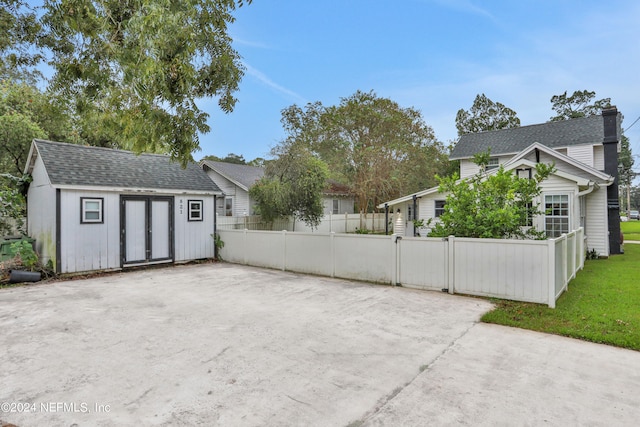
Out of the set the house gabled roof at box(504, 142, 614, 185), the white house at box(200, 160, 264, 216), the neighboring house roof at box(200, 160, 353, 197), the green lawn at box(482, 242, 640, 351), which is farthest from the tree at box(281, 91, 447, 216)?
the green lawn at box(482, 242, 640, 351)

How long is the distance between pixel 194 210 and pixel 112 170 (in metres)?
2.74

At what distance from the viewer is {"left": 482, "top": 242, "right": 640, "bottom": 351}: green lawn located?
4367 millimetres

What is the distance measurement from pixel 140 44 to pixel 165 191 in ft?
21.6

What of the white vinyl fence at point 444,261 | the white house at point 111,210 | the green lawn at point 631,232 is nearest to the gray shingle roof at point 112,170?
the white house at point 111,210

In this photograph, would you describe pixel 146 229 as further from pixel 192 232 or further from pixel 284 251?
pixel 284 251

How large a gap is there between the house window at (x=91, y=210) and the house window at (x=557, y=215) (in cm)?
1409

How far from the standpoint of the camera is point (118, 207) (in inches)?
392

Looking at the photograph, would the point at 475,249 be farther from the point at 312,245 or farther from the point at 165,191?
the point at 165,191

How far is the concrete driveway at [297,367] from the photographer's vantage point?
2.67 m

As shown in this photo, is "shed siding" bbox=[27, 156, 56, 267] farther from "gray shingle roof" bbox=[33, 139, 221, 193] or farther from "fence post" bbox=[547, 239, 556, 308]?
"fence post" bbox=[547, 239, 556, 308]

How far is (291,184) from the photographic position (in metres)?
14.9

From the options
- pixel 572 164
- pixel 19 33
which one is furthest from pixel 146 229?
pixel 572 164

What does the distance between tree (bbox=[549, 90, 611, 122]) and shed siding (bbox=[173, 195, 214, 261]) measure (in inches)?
1530

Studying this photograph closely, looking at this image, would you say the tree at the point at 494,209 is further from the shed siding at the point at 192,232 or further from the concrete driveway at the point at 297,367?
the shed siding at the point at 192,232
